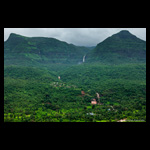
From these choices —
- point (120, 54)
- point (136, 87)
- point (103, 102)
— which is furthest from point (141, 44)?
point (103, 102)

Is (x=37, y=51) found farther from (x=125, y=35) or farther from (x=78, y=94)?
(x=78, y=94)

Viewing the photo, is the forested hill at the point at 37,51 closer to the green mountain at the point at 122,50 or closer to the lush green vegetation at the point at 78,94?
the lush green vegetation at the point at 78,94

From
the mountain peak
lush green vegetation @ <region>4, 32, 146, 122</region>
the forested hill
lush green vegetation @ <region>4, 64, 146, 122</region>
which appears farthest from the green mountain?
the forested hill

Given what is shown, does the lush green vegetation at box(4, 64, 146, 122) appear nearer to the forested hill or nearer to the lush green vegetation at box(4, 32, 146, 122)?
the lush green vegetation at box(4, 32, 146, 122)

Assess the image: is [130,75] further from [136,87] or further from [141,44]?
[141,44]

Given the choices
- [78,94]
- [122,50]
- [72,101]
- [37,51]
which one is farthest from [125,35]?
[72,101]

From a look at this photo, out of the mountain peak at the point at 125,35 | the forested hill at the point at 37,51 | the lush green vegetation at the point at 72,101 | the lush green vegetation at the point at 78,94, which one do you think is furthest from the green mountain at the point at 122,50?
the forested hill at the point at 37,51
